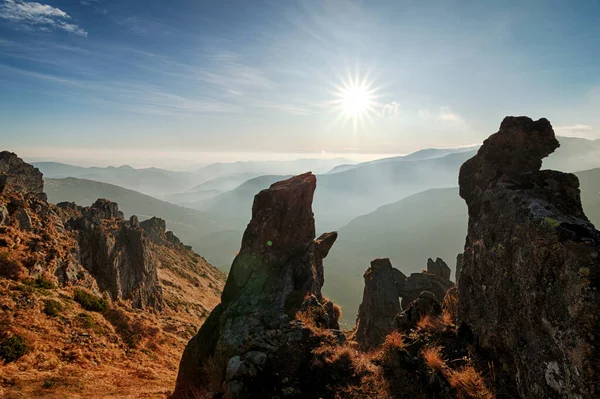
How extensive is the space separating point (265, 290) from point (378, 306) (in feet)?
80.5

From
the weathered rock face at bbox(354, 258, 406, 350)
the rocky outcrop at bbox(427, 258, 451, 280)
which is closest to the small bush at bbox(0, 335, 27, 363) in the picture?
the weathered rock face at bbox(354, 258, 406, 350)

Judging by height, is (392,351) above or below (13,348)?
above

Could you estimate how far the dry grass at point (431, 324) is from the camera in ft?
44.0

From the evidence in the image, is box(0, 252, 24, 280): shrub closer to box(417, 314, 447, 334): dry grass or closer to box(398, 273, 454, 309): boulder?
box(417, 314, 447, 334): dry grass

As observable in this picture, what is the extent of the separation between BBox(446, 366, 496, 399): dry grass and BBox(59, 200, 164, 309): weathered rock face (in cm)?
3882

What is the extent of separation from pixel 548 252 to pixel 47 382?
962 inches

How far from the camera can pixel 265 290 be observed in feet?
63.4

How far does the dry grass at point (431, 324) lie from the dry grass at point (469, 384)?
11.8 ft

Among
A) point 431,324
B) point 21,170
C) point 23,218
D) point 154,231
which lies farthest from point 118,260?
point 154,231

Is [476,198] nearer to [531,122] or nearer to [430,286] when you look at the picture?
[531,122]

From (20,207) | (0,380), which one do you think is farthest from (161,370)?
(20,207)

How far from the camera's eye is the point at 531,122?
541 inches

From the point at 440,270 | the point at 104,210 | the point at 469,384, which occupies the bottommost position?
the point at 440,270

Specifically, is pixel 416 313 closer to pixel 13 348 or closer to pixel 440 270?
pixel 13 348
